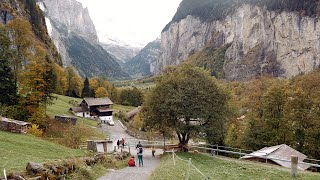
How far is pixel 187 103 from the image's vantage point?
132 ft

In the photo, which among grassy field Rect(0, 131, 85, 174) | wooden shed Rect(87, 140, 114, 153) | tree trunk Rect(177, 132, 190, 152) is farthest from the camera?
tree trunk Rect(177, 132, 190, 152)

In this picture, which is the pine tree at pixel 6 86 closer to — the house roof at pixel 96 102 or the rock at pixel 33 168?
the rock at pixel 33 168

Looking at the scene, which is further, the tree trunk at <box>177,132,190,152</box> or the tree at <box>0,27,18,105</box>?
the tree at <box>0,27,18,105</box>

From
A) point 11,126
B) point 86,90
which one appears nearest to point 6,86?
point 11,126

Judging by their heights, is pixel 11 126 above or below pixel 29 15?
below

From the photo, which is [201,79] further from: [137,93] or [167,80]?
[137,93]

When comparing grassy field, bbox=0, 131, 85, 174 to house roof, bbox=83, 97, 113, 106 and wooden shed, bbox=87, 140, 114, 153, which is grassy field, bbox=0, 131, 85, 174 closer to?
wooden shed, bbox=87, 140, 114, 153

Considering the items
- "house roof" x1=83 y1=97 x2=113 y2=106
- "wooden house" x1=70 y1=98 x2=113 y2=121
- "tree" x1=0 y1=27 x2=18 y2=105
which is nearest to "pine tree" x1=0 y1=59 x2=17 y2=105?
"tree" x1=0 y1=27 x2=18 y2=105

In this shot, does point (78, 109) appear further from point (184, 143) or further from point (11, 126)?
point (11, 126)

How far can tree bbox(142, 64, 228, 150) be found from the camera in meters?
40.4

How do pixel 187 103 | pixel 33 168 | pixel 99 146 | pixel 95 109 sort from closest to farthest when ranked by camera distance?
pixel 33 168 < pixel 99 146 < pixel 187 103 < pixel 95 109

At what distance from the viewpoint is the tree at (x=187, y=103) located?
40359mm

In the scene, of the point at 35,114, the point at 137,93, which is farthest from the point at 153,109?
the point at 137,93

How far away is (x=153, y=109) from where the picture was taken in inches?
1697
